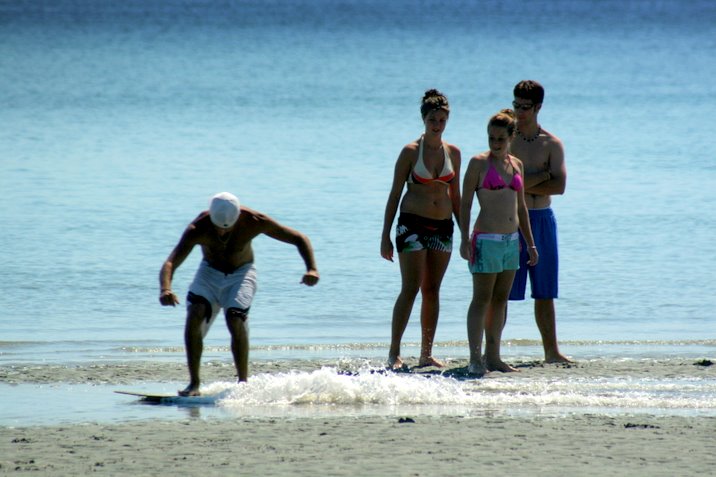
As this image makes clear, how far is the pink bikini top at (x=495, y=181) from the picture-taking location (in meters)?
8.45

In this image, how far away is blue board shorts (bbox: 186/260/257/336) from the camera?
789 centimetres

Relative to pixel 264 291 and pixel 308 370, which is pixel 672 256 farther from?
pixel 308 370

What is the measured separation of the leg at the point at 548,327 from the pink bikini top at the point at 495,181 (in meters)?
0.98

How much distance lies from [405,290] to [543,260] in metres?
0.92

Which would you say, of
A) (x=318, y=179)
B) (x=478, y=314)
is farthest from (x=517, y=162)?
(x=318, y=179)

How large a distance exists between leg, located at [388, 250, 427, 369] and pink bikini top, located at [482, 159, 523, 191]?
607 mm

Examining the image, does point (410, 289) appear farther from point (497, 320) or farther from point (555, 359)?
point (555, 359)

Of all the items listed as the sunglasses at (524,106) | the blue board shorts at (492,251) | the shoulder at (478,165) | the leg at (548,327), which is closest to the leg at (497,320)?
the blue board shorts at (492,251)

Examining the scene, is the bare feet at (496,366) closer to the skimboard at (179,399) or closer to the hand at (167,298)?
the skimboard at (179,399)

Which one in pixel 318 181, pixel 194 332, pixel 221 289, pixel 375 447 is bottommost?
pixel 375 447

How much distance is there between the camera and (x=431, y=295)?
349 inches

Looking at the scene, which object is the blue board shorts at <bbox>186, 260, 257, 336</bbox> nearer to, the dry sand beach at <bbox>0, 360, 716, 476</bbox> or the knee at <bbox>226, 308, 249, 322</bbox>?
the knee at <bbox>226, 308, 249, 322</bbox>

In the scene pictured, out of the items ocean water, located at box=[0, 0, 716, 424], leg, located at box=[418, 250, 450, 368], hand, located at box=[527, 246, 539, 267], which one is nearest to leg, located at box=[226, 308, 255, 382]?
leg, located at box=[418, 250, 450, 368]

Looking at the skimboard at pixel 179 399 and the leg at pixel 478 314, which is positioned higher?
the leg at pixel 478 314
